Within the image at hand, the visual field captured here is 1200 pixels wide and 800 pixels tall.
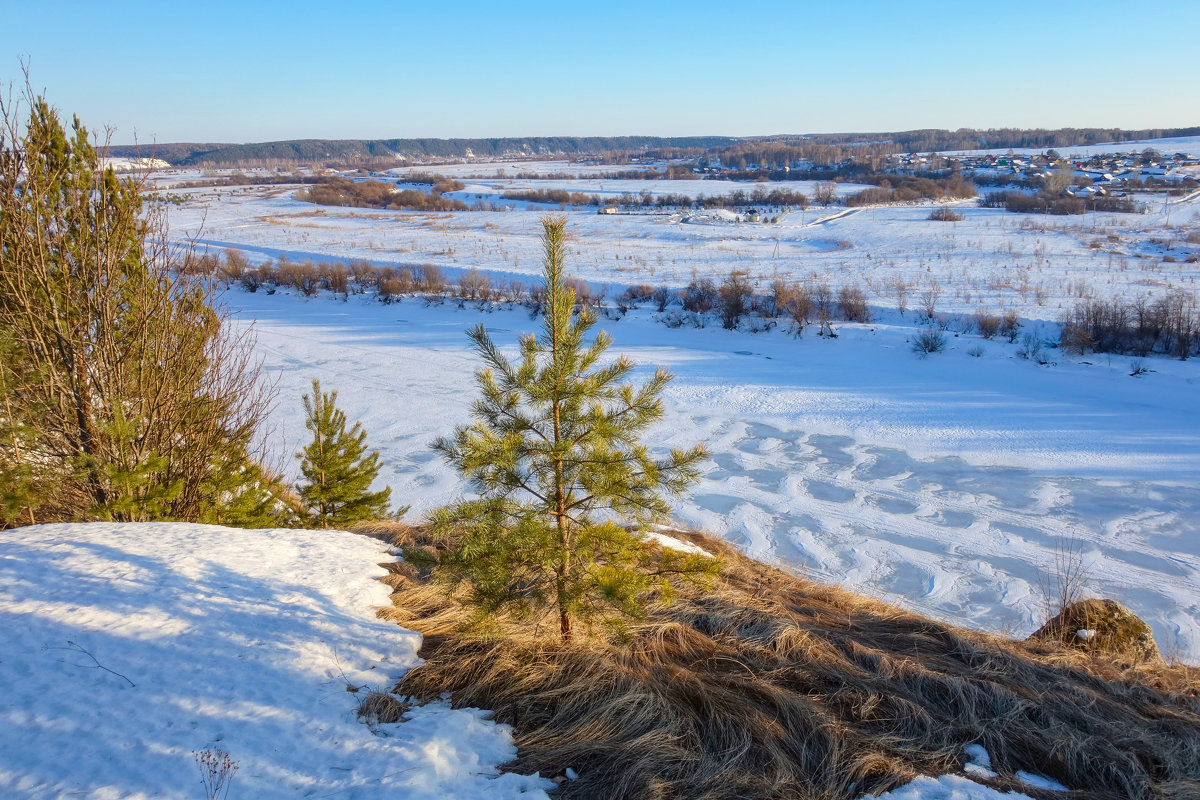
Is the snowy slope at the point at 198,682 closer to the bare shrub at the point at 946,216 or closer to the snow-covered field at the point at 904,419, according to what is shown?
the snow-covered field at the point at 904,419

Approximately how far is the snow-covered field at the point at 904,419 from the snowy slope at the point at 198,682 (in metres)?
2.92

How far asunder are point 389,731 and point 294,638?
1.14 meters

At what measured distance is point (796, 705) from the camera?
4.11m

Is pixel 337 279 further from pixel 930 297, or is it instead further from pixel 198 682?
pixel 198 682

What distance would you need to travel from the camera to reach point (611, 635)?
189 inches

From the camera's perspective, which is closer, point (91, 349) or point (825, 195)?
point (91, 349)

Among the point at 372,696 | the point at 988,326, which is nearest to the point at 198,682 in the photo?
the point at 372,696

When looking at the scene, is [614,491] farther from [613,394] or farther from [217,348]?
[217,348]

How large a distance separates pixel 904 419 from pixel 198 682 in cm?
1349

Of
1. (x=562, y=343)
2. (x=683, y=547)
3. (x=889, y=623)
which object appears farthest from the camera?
(x=683, y=547)

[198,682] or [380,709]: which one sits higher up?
[198,682]

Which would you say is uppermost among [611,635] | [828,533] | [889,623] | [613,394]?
[613,394]

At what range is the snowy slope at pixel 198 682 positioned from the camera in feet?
10.3

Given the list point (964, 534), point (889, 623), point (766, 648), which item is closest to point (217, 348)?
point (766, 648)
